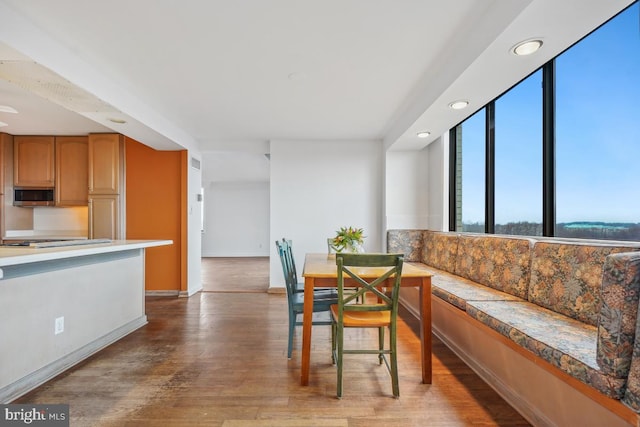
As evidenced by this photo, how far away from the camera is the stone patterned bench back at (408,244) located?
452 cm

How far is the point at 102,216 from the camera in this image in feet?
14.5

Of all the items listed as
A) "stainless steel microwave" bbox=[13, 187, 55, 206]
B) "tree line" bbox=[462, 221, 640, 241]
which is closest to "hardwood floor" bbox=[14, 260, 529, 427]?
"tree line" bbox=[462, 221, 640, 241]

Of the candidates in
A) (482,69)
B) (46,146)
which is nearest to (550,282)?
(482,69)

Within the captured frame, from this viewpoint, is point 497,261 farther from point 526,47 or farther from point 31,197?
point 31,197

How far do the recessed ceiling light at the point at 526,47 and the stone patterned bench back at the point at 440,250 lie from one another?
1.95m

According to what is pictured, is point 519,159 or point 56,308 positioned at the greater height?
point 519,159

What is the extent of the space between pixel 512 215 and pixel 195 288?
14.3 feet

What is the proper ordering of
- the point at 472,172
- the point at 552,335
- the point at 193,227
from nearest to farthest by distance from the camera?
the point at 552,335 < the point at 472,172 < the point at 193,227

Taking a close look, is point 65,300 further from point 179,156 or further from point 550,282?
point 550,282

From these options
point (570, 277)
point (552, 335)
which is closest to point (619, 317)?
point (552, 335)

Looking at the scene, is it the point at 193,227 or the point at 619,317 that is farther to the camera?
the point at 193,227

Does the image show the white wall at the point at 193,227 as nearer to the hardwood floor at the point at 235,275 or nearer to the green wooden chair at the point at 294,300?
the hardwood floor at the point at 235,275

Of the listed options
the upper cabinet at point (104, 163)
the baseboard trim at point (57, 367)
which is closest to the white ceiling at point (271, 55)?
the upper cabinet at point (104, 163)

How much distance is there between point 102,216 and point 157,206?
2.27ft
